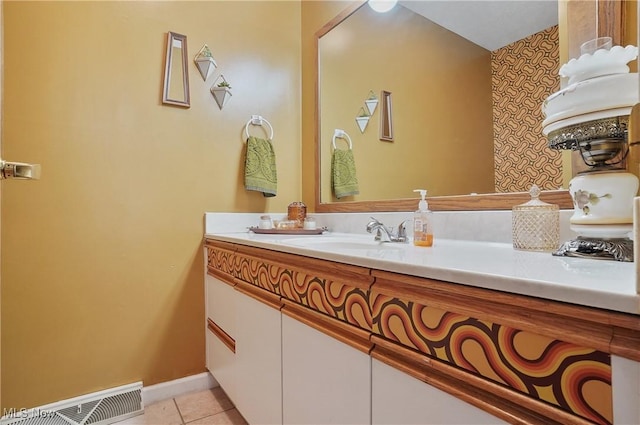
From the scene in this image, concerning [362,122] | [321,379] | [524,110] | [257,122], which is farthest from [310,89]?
[321,379]

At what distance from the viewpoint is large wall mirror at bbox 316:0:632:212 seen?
0.91 meters

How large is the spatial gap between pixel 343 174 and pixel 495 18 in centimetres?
89

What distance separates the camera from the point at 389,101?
4.57ft

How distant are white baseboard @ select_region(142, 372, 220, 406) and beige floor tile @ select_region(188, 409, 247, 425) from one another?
220 mm

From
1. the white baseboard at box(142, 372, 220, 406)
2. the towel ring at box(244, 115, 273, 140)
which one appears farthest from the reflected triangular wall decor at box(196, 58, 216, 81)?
the white baseboard at box(142, 372, 220, 406)

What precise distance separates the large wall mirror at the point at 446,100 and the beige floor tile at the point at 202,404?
1.06 meters

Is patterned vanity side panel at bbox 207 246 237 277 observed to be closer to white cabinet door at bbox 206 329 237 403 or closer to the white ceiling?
white cabinet door at bbox 206 329 237 403

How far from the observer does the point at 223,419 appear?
1350 mm

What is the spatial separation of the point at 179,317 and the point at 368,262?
4.18 feet

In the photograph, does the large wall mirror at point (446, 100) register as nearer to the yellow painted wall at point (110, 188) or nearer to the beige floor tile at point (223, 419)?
the yellow painted wall at point (110, 188)

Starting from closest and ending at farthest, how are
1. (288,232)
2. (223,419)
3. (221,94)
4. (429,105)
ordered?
1. (429,105)
2. (223,419)
3. (288,232)
4. (221,94)

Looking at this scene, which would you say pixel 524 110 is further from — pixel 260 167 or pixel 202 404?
pixel 202 404

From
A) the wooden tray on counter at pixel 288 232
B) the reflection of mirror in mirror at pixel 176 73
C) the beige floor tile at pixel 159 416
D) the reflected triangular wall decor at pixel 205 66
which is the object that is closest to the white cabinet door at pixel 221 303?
the wooden tray on counter at pixel 288 232

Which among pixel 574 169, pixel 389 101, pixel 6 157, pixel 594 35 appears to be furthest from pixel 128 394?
→ pixel 594 35
